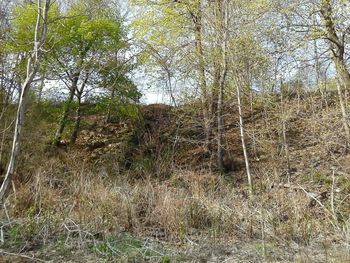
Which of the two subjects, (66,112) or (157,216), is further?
(66,112)

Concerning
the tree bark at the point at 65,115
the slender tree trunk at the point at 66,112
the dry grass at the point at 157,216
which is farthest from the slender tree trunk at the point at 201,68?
the dry grass at the point at 157,216

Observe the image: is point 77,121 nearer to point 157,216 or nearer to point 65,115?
point 65,115

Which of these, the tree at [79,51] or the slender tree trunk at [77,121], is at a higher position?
the tree at [79,51]

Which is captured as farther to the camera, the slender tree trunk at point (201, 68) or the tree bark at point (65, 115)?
the tree bark at point (65, 115)

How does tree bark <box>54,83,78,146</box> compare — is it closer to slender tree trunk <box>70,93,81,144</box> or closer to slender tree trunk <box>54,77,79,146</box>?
slender tree trunk <box>54,77,79,146</box>

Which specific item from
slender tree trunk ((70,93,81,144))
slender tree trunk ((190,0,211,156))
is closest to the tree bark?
slender tree trunk ((70,93,81,144))

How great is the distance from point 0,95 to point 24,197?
242 inches

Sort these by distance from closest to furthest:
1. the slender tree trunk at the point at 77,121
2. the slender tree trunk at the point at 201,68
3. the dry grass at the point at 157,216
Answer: the dry grass at the point at 157,216 < the slender tree trunk at the point at 201,68 < the slender tree trunk at the point at 77,121

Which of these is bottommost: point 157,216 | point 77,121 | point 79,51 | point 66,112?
point 157,216

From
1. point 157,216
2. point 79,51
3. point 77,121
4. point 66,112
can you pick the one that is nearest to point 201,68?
point 79,51

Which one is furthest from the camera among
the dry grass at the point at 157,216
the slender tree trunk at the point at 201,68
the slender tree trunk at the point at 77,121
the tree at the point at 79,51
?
the slender tree trunk at the point at 77,121

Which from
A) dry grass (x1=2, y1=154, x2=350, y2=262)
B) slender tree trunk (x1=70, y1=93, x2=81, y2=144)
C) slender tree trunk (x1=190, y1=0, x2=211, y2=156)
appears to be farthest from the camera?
slender tree trunk (x1=70, y1=93, x2=81, y2=144)

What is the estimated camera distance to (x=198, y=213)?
21.9ft

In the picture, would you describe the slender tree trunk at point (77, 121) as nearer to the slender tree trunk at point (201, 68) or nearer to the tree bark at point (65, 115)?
the tree bark at point (65, 115)
